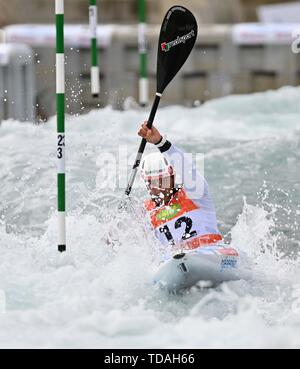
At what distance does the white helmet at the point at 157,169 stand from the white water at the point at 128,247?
0.44 metres

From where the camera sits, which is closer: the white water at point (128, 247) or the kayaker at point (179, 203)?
the white water at point (128, 247)

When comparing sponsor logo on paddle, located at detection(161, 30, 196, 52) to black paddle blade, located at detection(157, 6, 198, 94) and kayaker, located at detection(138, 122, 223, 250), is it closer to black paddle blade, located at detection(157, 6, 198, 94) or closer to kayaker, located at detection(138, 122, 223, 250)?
black paddle blade, located at detection(157, 6, 198, 94)

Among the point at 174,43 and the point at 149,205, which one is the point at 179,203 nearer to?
the point at 149,205

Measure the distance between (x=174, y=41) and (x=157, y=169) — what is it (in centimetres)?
103

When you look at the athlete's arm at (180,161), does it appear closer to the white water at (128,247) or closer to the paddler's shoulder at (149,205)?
the paddler's shoulder at (149,205)

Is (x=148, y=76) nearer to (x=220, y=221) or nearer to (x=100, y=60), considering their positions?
(x=100, y=60)

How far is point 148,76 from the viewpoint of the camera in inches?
507

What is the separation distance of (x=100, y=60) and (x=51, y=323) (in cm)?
792
